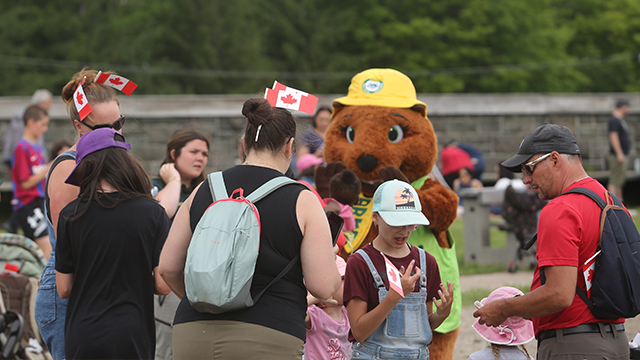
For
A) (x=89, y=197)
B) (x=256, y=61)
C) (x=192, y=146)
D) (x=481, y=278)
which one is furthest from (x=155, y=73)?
(x=89, y=197)

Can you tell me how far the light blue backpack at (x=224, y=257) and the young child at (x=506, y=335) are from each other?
4.21 feet

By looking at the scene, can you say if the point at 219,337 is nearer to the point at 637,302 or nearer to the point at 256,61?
the point at 637,302

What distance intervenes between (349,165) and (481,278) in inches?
161

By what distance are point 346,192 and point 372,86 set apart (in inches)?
41.1

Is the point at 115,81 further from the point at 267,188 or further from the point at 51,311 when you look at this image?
the point at 267,188

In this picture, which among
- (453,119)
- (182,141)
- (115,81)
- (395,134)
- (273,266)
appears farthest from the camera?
(453,119)

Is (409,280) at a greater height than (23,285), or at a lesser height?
greater

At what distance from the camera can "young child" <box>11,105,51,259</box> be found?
6.87m

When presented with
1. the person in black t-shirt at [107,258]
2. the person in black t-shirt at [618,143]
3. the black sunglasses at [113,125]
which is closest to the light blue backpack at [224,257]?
the person in black t-shirt at [107,258]

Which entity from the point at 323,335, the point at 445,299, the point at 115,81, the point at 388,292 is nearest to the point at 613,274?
the point at 445,299

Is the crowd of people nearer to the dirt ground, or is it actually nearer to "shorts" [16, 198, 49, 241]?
the dirt ground

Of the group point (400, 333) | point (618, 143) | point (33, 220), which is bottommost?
point (400, 333)

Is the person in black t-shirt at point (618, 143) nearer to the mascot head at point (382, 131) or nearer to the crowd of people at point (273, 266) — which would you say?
the mascot head at point (382, 131)

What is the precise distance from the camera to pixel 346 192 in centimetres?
430
